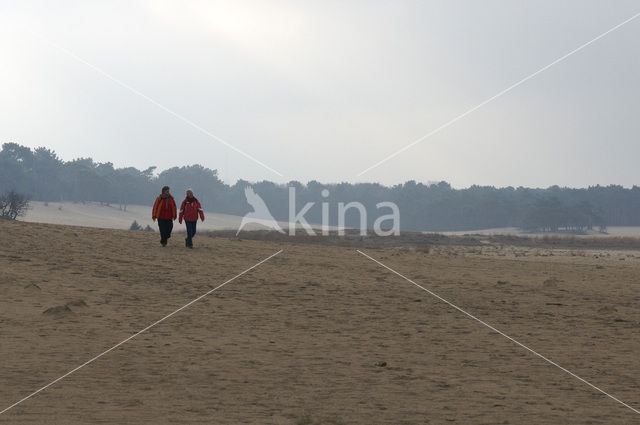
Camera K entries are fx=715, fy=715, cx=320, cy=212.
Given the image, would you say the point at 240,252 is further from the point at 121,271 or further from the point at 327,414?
the point at 327,414

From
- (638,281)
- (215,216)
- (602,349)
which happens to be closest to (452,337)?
(602,349)

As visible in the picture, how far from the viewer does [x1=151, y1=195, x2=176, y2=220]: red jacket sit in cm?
2141

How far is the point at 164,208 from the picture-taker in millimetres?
21500

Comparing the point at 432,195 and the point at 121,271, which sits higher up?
the point at 432,195

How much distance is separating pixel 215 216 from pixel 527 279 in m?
122

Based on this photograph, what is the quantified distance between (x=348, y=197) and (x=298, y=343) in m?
151

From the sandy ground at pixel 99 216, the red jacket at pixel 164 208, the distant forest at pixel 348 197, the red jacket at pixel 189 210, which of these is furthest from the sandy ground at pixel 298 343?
the distant forest at pixel 348 197

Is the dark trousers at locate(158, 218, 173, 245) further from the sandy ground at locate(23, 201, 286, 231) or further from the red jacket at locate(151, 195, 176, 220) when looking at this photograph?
the sandy ground at locate(23, 201, 286, 231)

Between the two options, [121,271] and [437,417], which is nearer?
[437,417]

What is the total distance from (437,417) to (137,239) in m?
19.7

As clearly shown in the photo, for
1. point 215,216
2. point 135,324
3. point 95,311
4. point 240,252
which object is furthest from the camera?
point 215,216

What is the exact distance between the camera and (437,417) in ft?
23.9

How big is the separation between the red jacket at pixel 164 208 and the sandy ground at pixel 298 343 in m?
1.21

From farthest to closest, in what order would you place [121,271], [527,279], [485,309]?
1. [527,279]
2. [121,271]
3. [485,309]
